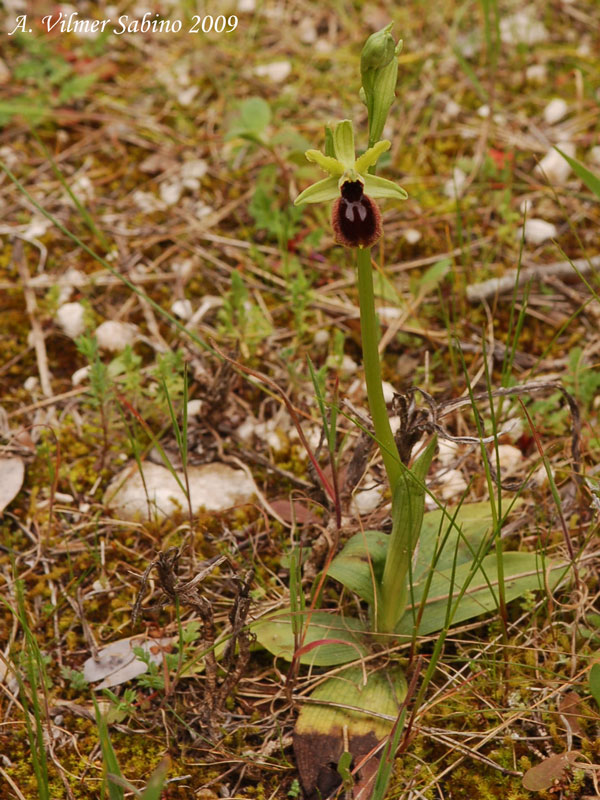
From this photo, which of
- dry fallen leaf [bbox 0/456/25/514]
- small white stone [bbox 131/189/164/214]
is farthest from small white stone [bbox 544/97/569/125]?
dry fallen leaf [bbox 0/456/25/514]

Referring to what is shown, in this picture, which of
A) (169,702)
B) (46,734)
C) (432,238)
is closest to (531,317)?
(432,238)

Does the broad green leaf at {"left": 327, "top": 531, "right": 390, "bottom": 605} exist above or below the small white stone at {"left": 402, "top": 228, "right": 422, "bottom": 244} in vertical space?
below

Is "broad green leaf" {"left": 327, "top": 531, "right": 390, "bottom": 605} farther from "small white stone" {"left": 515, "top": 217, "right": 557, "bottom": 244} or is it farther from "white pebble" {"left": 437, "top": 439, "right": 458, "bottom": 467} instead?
"small white stone" {"left": 515, "top": 217, "right": 557, "bottom": 244}

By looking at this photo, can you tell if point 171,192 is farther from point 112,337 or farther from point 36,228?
point 112,337

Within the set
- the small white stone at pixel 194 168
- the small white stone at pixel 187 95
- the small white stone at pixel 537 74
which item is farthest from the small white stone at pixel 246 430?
the small white stone at pixel 537 74

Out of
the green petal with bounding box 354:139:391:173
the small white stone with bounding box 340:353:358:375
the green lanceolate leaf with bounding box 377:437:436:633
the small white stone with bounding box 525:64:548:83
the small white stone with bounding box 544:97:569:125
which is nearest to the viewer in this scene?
the green petal with bounding box 354:139:391:173

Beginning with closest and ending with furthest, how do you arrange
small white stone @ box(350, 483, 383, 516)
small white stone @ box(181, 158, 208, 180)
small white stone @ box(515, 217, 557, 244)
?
small white stone @ box(350, 483, 383, 516), small white stone @ box(515, 217, 557, 244), small white stone @ box(181, 158, 208, 180)

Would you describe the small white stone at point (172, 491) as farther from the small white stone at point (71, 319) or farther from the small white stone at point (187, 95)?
the small white stone at point (187, 95)
